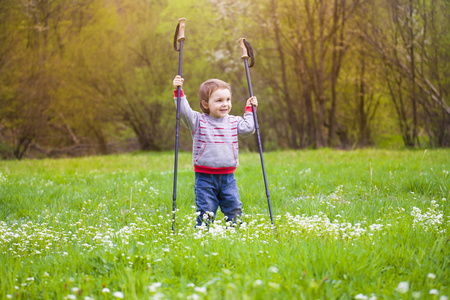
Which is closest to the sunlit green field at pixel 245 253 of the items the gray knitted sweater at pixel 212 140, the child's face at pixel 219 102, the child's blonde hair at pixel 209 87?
the gray knitted sweater at pixel 212 140

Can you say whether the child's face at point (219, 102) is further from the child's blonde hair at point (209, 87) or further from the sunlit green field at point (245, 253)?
the sunlit green field at point (245, 253)

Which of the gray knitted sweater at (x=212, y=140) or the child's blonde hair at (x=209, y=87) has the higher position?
the child's blonde hair at (x=209, y=87)

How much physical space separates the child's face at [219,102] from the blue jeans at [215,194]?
73cm

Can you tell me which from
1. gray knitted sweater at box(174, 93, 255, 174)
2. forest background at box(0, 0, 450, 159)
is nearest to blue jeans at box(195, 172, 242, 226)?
gray knitted sweater at box(174, 93, 255, 174)

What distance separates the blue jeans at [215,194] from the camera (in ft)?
13.8

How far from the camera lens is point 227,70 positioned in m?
19.8

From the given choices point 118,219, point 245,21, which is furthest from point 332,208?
point 245,21

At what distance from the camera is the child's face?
165 inches

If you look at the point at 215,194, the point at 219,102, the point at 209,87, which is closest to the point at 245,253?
the point at 215,194

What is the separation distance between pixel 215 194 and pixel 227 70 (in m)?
16.2

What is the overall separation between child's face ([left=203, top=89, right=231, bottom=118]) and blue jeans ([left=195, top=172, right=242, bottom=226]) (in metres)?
0.73

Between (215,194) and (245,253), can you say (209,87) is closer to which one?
(215,194)

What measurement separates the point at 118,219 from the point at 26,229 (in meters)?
1.09

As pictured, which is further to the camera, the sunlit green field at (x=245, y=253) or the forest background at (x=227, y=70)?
the forest background at (x=227, y=70)
